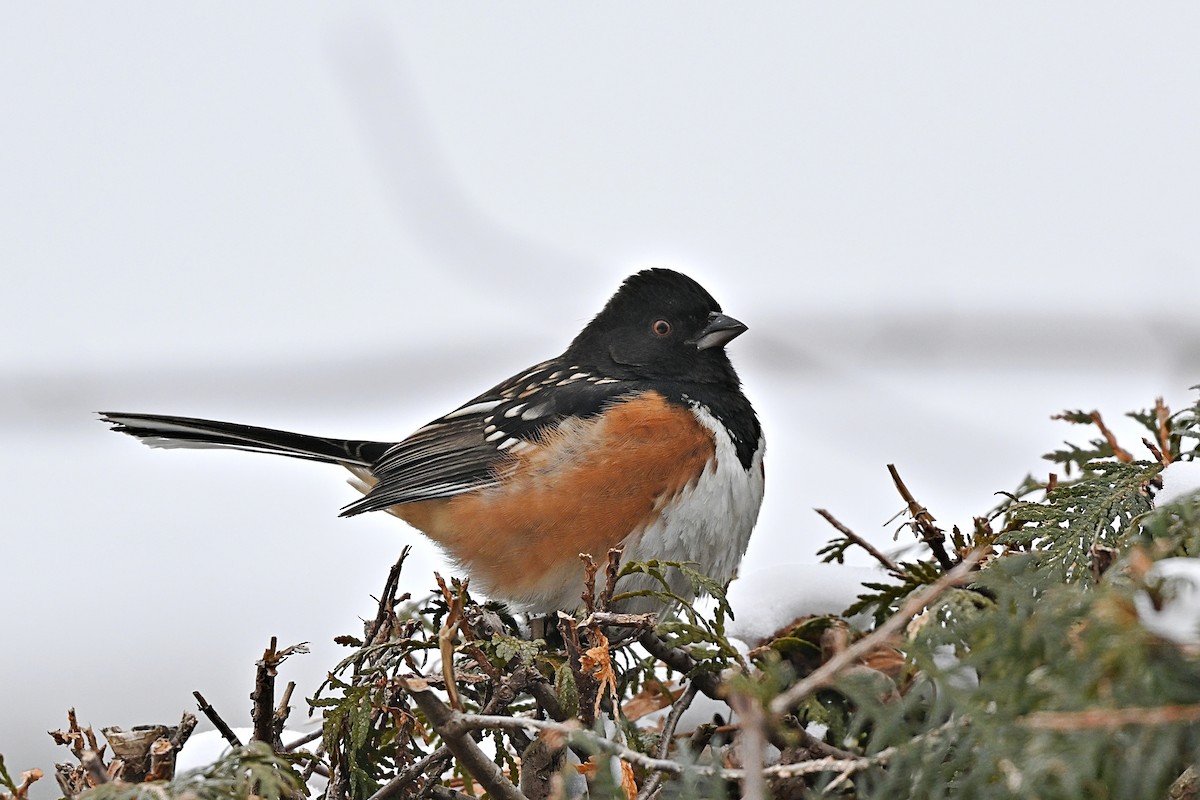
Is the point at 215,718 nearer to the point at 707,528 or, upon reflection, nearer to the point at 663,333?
the point at 707,528

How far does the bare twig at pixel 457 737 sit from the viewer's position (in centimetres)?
75

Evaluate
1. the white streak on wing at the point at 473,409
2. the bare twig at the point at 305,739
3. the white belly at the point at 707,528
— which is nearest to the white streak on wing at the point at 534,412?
the white streak on wing at the point at 473,409

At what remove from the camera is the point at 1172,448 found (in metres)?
1.15

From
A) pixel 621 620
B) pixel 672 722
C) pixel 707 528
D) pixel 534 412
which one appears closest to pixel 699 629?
pixel 621 620

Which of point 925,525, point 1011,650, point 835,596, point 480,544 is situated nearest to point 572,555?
point 480,544

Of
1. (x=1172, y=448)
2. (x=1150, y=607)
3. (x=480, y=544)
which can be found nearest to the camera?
(x=1150, y=607)

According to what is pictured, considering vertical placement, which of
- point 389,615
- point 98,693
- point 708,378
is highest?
point 708,378

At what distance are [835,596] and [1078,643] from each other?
2.15 ft

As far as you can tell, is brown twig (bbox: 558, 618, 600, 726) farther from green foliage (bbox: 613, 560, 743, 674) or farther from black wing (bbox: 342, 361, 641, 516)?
black wing (bbox: 342, 361, 641, 516)

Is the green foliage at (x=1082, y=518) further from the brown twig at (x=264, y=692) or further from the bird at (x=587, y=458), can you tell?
the bird at (x=587, y=458)

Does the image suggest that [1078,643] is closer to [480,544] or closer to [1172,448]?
[1172,448]

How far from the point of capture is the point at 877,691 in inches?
25.5

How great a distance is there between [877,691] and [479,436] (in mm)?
1609

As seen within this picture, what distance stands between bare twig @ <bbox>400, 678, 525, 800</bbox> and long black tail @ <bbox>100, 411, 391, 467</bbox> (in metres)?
1.43
